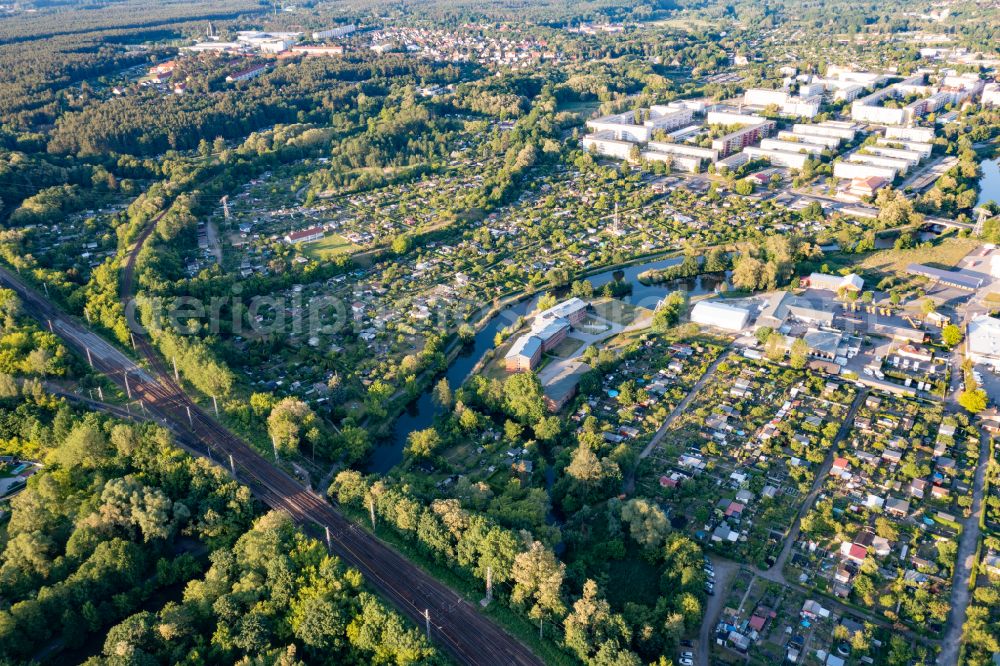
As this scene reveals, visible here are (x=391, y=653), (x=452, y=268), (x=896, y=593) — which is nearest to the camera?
(x=391, y=653)

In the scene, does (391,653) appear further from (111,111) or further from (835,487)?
(111,111)

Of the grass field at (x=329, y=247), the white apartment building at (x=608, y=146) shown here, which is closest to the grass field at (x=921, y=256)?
the white apartment building at (x=608, y=146)

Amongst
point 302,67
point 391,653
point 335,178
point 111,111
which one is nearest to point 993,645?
point 391,653

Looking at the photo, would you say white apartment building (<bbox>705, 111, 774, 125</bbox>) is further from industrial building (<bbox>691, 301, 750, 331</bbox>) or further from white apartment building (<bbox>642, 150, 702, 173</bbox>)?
industrial building (<bbox>691, 301, 750, 331</bbox>)

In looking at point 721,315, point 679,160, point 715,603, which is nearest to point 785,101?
point 679,160

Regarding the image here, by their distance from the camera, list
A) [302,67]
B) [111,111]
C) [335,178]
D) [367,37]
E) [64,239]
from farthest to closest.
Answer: [367,37]
[302,67]
[111,111]
[335,178]
[64,239]

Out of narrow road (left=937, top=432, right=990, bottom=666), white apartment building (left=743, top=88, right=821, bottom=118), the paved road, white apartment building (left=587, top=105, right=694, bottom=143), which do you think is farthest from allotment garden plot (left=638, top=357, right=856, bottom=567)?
white apartment building (left=743, top=88, right=821, bottom=118)

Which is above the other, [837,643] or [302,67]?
[302,67]
